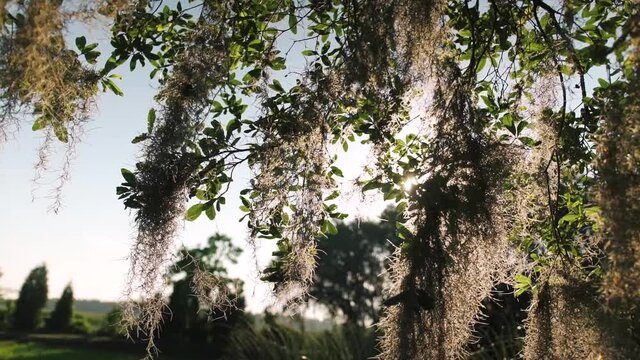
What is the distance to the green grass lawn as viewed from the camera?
486 inches

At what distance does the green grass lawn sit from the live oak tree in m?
11.6

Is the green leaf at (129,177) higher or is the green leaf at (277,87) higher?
the green leaf at (277,87)

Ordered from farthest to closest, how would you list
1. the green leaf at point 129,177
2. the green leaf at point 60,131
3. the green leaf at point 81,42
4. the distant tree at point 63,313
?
the distant tree at point 63,313, the green leaf at point 81,42, the green leaf at point 129,177, the green leaf at point 60,131

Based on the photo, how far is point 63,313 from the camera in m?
20.1

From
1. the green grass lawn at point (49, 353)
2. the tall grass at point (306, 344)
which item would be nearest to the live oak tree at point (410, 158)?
the tall grass at point (306, 344)

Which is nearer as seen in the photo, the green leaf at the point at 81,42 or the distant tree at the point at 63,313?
the green leaf at the point at 81,42

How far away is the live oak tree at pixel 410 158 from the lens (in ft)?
4.24

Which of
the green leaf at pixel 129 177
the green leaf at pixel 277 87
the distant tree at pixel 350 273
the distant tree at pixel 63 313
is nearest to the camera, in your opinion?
the green leaf at pixel 129 177

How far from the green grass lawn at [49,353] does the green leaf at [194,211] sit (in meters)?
11.0

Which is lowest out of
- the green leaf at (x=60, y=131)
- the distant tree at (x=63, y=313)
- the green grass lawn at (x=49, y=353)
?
the green grass lawn at (x=49, y=353)

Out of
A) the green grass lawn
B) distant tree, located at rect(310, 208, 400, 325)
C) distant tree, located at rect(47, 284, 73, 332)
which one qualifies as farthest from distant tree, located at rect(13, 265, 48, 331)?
distant tree, located at rect(310, 208, 400, 325)

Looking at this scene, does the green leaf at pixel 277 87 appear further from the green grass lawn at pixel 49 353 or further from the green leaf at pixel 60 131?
the green grass lawn at pixel 49 353

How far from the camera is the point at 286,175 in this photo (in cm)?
217

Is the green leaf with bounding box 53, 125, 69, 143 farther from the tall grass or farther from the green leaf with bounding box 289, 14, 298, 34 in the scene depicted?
the tall grass
